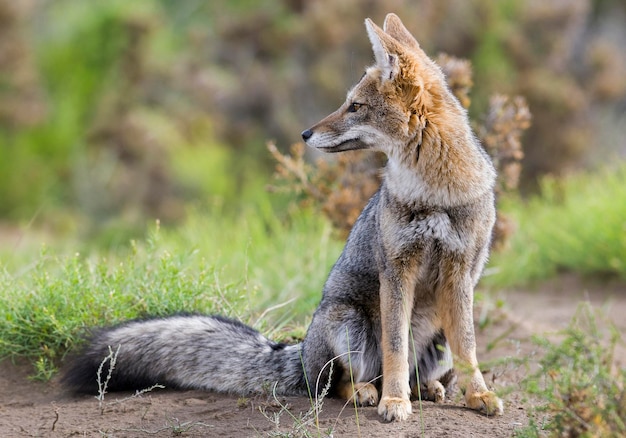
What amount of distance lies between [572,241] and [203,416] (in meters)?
5.65

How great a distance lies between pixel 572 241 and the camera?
29.5 feet

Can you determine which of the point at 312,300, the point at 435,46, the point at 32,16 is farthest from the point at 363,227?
the point at 32,16

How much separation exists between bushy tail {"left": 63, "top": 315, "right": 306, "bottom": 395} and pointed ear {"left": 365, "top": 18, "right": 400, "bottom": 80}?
1.64m

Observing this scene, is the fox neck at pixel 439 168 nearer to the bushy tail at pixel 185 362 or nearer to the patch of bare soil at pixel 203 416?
the patch of bare soil at pixel 203 416

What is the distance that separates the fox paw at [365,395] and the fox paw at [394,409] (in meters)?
0.25

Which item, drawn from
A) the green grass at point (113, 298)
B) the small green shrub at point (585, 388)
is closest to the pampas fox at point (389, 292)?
the green grass at point (113, 298)

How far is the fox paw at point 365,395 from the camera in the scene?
4.55 m

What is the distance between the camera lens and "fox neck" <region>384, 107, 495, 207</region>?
442 centimetres

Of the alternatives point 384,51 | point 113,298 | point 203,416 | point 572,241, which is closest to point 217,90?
point 572,241

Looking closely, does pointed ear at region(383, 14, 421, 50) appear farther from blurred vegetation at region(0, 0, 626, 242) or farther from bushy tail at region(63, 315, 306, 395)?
blurred vegetation at region(0, 0, 626, 242)

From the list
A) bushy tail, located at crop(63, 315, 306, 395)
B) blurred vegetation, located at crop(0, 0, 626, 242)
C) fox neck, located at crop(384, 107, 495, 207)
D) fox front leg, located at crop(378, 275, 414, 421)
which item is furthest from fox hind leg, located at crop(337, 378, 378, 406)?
blurred vegetation, located at crop(0, 0, 626, 242)

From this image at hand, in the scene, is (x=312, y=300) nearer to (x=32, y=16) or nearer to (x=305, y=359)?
(x=305, y=359)

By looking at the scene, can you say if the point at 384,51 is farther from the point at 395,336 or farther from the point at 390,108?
the point at 395,336

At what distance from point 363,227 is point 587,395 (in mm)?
1892
